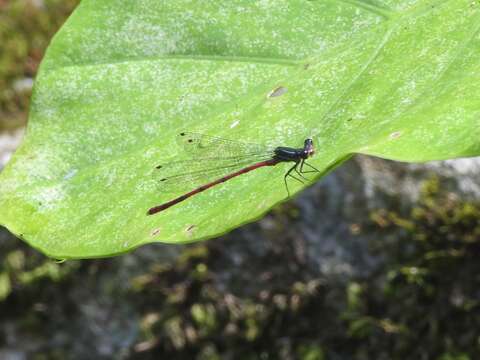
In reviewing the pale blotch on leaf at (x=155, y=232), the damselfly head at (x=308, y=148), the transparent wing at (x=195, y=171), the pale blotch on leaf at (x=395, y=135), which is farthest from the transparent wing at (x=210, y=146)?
the pale blotch on leaf at (x=395, y=135)

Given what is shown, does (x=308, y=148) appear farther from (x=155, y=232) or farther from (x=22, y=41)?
(x=22, y=41)

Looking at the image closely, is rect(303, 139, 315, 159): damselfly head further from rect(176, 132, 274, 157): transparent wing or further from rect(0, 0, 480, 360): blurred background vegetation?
rect(0, 0, 480, 360): blurred background vegetation

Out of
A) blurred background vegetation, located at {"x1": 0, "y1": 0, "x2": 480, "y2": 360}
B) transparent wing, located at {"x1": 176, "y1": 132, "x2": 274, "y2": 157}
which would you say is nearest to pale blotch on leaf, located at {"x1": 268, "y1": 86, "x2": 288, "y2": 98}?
transparent wing, located at {"x1": 176, "y1": 132, "x2": 274, "y2": 157}

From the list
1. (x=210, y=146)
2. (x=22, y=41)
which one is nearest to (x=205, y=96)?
(x=210, y=146)

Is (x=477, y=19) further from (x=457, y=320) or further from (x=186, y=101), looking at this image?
(x=457, y=320)

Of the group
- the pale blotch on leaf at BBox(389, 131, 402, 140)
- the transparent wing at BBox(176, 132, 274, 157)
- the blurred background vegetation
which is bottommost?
the blurred background vegetation

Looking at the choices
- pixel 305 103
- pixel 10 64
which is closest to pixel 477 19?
pixel 305 103

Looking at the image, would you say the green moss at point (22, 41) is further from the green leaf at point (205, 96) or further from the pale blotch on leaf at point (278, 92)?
the pale blotch on leaf at point (278, 92)
